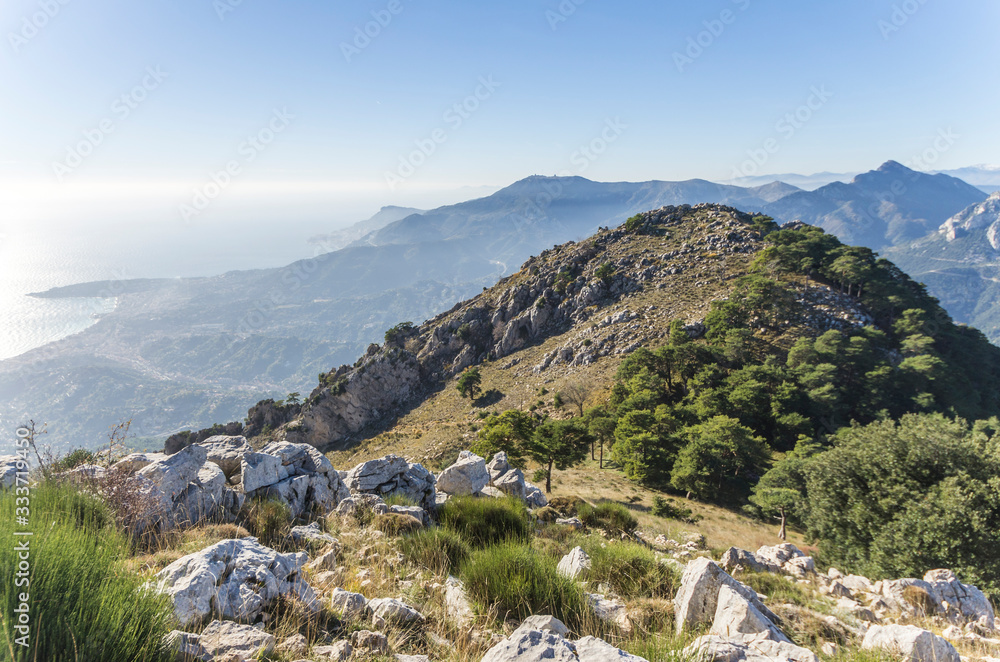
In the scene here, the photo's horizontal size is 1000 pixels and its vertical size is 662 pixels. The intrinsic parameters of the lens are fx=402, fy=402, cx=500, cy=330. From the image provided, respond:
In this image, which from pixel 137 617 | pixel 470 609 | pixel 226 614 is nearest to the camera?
pixel 137 617

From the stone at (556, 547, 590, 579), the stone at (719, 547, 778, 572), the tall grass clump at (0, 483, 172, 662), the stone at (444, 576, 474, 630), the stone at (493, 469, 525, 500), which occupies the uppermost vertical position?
the tall grass clump at (0, 483, 172, 662)

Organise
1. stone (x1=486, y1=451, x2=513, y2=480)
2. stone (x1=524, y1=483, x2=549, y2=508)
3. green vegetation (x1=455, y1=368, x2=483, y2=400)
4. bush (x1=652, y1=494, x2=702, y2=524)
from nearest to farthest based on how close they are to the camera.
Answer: stone (x1=524, y1=483, x2=549, y2=508), stone (x1=486, y1=451, x2=513, y2=480), bush (x1=652, y1=494, x2=702, y2=524), green vegetation (x1=455, y1=368, x2=483, y2=400)

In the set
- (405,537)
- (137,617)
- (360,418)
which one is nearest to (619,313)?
(360,418)

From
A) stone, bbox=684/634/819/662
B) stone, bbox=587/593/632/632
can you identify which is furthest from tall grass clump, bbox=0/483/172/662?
stone, bbox=587/593/632/632

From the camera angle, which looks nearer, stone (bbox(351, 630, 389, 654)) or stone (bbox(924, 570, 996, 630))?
stone (bbox(351, 630, 389, 654))

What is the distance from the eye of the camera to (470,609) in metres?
4.80

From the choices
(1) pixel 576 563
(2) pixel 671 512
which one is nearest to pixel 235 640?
(1) pixel 576 563

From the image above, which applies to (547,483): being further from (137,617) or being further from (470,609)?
(137,617)

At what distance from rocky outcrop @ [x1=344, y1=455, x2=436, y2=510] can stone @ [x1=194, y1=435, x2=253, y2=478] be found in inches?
109

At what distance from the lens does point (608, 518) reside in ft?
40.5

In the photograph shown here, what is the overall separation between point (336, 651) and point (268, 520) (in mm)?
4835

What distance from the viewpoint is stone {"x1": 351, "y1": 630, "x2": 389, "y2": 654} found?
3777mm

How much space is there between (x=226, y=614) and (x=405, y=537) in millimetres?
3396

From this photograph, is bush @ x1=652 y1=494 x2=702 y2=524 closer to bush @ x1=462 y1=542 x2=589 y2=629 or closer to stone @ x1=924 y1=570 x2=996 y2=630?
stone @ x1=924 y1=570 x2=996 y2=630
